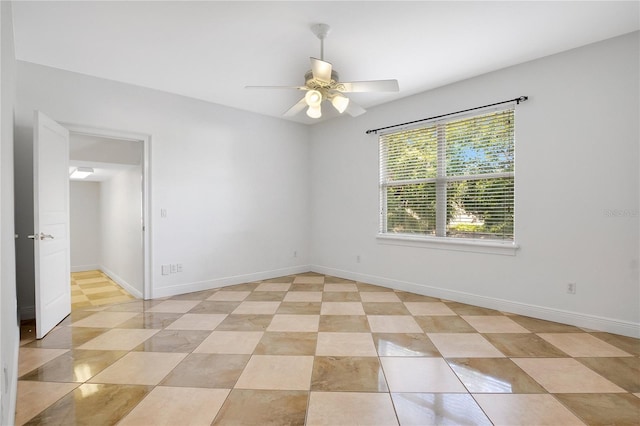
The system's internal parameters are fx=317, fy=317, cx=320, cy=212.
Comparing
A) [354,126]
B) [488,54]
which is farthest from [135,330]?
[488,54]

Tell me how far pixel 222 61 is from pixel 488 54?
2750 mm

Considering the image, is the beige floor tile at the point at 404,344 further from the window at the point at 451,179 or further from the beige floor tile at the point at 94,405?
the beige floor tile at the point at 94,405

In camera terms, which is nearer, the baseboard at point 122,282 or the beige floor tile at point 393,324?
the beige floor tile at point 393,324

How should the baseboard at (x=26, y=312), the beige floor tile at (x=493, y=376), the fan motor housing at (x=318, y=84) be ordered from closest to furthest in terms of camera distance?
the beige floor tile at (x=493, y=376), the fan motor housing at (x=318, y=84), the baseboard at (x=26, y=312)

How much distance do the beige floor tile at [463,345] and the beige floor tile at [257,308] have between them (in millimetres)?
1765

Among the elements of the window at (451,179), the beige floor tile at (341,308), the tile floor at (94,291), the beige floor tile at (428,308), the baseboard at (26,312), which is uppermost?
the window at (451,179)

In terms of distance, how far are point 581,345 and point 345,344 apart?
6.60 feet

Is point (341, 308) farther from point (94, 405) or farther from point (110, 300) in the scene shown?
point (110, 300)

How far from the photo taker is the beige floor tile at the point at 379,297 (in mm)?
4047

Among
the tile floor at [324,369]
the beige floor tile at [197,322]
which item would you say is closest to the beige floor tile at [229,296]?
the tile floor at [324,369]

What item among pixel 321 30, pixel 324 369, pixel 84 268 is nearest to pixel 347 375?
pixel 324 369

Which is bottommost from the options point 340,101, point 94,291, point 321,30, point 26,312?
point 94,291

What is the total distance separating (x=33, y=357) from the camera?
8.28ft

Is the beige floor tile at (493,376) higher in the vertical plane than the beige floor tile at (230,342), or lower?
higher
